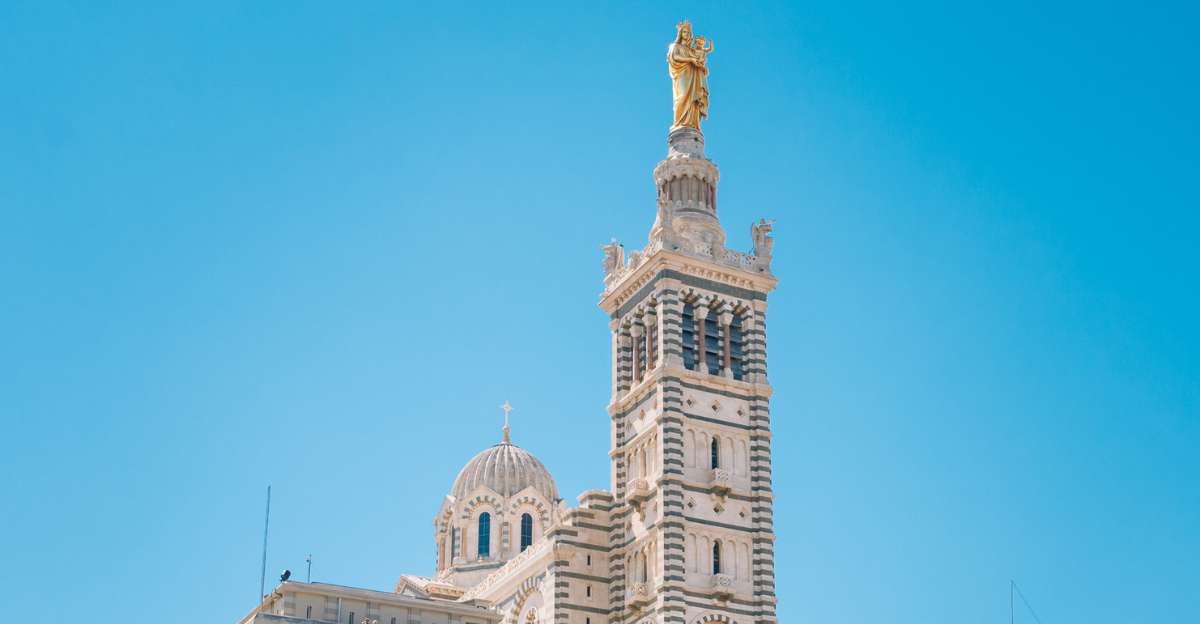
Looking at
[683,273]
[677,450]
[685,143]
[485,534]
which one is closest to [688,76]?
[685,143]

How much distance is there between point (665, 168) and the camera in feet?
310

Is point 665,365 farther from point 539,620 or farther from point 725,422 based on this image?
point 539,620

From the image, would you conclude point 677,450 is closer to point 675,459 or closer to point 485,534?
point 675,459

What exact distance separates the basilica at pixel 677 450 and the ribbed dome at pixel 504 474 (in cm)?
1228

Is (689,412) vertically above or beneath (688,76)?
beneath

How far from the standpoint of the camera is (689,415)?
87.6m

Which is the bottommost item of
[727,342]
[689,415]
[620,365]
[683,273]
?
[689,415]

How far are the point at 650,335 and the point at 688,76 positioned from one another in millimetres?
14401

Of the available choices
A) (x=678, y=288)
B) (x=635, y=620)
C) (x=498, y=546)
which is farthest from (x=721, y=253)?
(x=498, y=546)

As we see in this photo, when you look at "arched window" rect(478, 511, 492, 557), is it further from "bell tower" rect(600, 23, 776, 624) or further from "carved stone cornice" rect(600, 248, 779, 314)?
"carved stone cornice" rect(600, 248, 779, 314)

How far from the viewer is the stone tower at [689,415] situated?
85.0m

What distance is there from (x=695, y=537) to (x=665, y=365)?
8010 mm

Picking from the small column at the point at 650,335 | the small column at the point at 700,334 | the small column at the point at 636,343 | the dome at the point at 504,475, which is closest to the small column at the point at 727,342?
the small column at the point at 700,334

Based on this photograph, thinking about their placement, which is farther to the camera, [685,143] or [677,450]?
[685,143]
